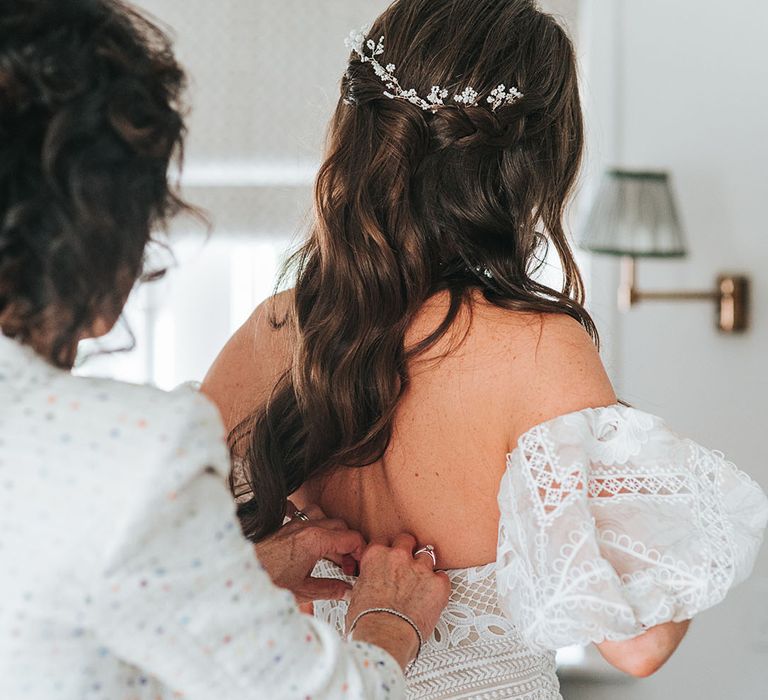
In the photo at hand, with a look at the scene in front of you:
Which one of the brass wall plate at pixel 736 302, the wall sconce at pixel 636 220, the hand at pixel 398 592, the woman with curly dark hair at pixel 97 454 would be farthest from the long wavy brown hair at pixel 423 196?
the brass wall plate at pixel 736 302

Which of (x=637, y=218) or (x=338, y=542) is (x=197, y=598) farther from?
(x=637, y=218)

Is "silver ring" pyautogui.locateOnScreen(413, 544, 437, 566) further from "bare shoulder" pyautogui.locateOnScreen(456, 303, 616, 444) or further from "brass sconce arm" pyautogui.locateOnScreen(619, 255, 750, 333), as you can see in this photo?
"brass sconce arm" pyautogui.locateOnScreen(619, 255, 750, 333)

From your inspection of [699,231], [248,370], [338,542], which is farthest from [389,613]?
[699,231]

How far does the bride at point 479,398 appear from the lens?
2.96ft

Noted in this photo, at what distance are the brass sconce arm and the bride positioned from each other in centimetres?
102

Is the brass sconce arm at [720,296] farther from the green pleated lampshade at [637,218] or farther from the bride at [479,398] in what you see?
the bride at [479,398]

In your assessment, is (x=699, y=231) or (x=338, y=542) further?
(x=699, y=231)

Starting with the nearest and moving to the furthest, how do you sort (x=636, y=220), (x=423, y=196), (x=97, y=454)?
(x=97, y=454) < (x=423, y=196) < (x=636, y=220)

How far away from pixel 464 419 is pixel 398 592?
7.2 inches

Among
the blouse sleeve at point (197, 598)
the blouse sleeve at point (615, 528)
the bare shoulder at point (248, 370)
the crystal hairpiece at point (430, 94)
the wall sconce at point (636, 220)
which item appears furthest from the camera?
the wall sconce at point (636, 220)

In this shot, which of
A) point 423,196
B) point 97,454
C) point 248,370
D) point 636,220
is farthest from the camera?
point 636,220

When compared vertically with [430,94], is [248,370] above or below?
below

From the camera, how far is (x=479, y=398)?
98 cm

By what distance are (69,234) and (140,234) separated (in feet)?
0.17
